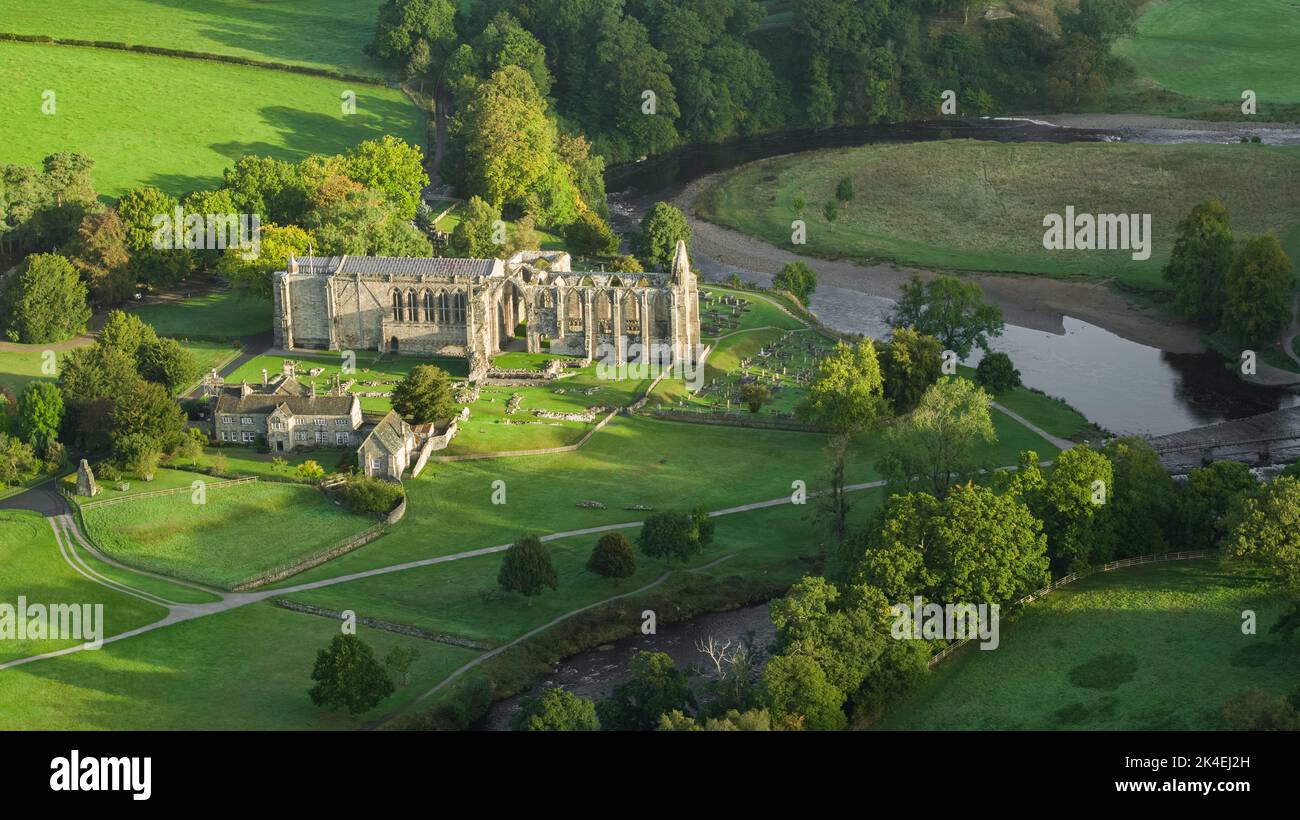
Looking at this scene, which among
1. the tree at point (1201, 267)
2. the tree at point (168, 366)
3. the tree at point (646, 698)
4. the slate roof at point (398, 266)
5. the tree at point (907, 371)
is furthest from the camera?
the tree at point (1201, 267)

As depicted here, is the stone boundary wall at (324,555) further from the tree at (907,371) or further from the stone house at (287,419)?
the tree at (907,371)

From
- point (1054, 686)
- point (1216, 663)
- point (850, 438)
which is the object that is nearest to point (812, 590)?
point (1054, 686)

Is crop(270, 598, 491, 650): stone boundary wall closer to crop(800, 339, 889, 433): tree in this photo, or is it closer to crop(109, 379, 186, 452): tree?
crop(109, 379, 186, 452): tree

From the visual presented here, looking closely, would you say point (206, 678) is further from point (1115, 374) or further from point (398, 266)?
point (1115, 374)

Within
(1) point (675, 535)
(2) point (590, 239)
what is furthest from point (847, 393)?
(2) point (590, 239)

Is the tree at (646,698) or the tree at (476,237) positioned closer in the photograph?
the tree at (646,698)

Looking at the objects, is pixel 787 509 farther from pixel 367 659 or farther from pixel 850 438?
pixel 367 659

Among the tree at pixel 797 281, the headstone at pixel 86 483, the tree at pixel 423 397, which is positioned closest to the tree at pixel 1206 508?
the tree at pixel 423 397

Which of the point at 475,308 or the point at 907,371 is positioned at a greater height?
the point at 475,308
